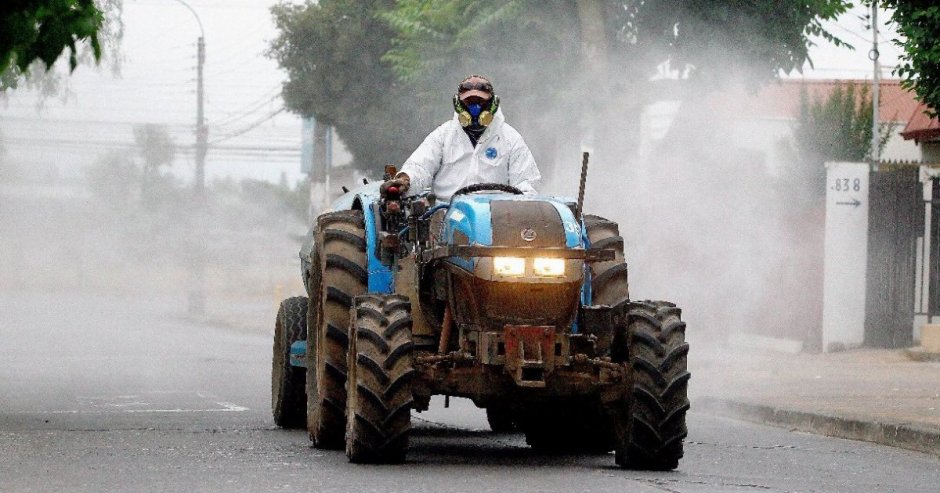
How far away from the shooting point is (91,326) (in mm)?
36688

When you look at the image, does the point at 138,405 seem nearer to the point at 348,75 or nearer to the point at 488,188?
the point at 488,188

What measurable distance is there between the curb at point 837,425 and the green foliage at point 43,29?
26.3ft

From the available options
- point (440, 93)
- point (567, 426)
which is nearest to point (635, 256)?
point (440, 93)

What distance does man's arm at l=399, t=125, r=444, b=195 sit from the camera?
37.9 feet

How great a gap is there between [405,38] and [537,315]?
28865 millimetres

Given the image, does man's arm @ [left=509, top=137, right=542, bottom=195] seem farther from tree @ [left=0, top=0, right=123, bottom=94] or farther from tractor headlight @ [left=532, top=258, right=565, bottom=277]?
tree @ [left=0, top=0, right=123, bottom=94]

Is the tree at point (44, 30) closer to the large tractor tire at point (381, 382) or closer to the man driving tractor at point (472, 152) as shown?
the large tractor tire at point (381, 382)

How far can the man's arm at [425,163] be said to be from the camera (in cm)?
1155

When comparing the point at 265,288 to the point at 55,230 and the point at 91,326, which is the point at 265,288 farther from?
the point at 91,326

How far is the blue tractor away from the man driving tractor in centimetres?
62

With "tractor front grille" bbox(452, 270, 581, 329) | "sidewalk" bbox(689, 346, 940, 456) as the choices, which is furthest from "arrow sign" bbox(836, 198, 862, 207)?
"tractor front grille" bbox(452, 270, 581, 329)

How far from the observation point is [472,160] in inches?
464

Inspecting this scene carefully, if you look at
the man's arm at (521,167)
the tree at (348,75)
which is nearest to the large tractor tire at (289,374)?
the man's arm at (521,167)

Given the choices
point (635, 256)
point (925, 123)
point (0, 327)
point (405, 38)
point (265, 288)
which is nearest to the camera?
point (635, 256)
